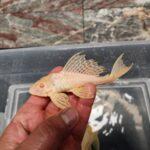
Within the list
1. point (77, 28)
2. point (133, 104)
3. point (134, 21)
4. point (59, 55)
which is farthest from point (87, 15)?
point (133, 104)

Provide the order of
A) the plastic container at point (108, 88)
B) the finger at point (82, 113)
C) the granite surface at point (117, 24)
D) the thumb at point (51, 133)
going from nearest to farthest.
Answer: the thumb at point (51, 133), the finger at point (82, 113), the plastic container at point (108, 88), the granite surface at point (117, 24)

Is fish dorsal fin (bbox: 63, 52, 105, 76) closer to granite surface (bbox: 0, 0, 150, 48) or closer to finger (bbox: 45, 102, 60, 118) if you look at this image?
finger (bbox: 45, 102, 60, 118)

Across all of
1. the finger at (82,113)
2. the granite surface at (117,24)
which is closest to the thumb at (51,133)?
the finger at (82,113)

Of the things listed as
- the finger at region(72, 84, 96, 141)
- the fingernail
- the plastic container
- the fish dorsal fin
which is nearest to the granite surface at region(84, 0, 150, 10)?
the plastic container

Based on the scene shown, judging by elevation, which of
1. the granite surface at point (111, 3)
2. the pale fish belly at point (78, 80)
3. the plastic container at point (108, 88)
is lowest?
the plastic container at point (108, 88)

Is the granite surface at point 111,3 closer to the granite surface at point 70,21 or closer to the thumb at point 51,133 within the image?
the granite surface at point 70,21

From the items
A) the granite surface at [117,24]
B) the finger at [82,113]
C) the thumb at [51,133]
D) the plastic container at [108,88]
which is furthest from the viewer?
the granite surface at [117,24]

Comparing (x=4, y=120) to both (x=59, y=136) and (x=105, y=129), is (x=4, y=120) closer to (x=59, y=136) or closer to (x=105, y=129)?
(x=105, y=129)
